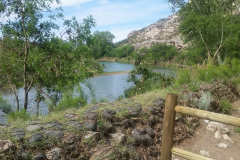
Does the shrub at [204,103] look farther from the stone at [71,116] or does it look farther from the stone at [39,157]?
the stone at [39,157]

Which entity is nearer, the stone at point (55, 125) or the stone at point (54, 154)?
the stone at point (54, 154)

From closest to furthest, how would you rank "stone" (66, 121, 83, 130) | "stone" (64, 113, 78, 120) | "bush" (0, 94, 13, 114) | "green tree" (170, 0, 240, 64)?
"stone" (66, 121, 83, 130) < "stone" (64, 113, 78, 120) < "bush" (0, 94, 13, 114) < "green tree" (170, 0, 240, 64)

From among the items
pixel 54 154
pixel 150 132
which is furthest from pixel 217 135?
pixel 54 154

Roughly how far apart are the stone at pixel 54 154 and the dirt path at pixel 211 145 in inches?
79.9

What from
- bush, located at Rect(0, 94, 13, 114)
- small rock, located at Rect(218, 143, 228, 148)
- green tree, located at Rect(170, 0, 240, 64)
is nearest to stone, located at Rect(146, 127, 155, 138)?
small rock, located at Rect(218, 143, 228, 148)

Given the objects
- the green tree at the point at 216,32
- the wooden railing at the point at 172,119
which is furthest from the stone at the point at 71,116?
the green tree at the point at 216,32

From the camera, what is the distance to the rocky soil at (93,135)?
3.09m

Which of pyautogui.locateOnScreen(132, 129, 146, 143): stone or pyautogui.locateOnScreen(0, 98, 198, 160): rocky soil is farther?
pyautogui.locateOnScreen(132, 129, 146, 143): stone

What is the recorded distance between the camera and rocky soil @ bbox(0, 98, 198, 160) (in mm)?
3092

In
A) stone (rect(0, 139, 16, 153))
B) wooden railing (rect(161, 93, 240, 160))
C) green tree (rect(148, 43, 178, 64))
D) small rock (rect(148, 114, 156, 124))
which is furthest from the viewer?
green tree (rect(148, 43, 178, 64))

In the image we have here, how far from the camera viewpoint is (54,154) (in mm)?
3127

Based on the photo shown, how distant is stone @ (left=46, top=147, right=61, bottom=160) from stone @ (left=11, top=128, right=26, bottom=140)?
1.35ft

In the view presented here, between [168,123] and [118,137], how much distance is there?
140 centimetres

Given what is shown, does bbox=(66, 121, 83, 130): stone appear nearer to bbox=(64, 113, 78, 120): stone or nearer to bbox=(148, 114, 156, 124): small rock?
bbox=(64, 113, 78, 120): stone
